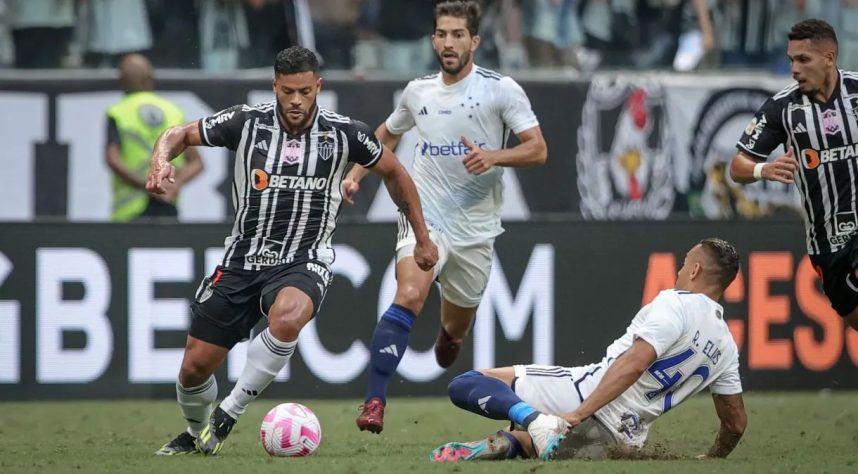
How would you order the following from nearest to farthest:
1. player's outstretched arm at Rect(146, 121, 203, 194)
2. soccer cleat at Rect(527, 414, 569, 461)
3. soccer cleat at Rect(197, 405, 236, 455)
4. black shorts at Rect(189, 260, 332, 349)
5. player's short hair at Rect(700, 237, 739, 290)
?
soccer cleat at Rect(527, 414, 569, 461) → player's outstretched arm at Rect(146, 121, 203, 194) → player's short hair at Rect(700, 237, 739, 290) → soccer cleat at Rect(197, 405, 236, 455) → black shorts at Rect(189, 260, 332, 349)

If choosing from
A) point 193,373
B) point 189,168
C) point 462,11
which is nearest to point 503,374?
point 193,373

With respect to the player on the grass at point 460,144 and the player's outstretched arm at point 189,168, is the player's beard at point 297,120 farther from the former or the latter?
the player's outstretched arm at point 189,168

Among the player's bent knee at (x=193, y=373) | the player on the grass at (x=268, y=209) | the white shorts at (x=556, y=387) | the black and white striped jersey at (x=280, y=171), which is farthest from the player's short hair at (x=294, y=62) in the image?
the white shorts at (x=556, y=387)

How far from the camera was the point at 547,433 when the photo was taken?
674 centimetres

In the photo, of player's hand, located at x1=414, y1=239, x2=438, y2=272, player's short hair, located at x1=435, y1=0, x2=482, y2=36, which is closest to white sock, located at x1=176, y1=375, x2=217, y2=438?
player's hand, located at x1=414, y1=239, x2=438, y2=272

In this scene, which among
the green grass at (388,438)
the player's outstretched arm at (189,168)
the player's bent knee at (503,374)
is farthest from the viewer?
the player's outstretched arm at (189,168)

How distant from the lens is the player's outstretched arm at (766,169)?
7.41m

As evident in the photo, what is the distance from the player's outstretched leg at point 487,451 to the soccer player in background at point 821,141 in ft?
6.92

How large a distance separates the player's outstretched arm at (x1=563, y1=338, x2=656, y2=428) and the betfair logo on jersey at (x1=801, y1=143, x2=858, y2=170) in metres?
1.86

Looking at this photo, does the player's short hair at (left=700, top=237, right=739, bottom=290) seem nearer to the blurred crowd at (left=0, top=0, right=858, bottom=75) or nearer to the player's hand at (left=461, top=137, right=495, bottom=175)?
the player's hand at (left=461, top=137, right=495, bottom=175)

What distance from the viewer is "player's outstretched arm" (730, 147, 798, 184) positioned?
7414mm

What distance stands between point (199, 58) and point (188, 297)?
3.52 metres

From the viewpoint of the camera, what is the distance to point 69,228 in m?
10.9

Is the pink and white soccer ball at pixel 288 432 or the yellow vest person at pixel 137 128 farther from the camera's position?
the yellow vest person at pixel 137 128
